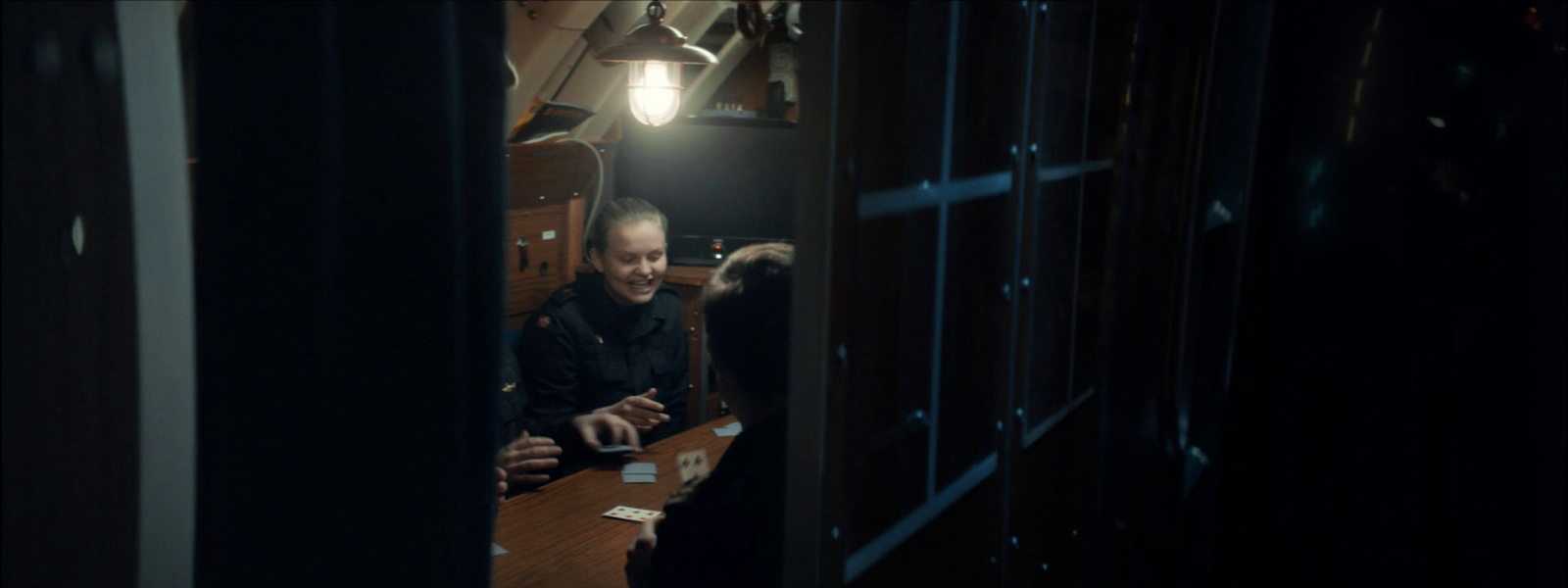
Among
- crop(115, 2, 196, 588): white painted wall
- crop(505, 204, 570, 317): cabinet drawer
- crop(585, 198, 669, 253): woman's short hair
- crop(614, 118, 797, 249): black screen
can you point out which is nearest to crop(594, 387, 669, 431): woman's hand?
crop(585, 198, 669, 253): woman's short hair

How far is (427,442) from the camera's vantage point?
95 cm

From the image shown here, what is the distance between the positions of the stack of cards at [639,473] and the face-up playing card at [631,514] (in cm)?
18

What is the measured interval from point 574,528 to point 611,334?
44.4 inches

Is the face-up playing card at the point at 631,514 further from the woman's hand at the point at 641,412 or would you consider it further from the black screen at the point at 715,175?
the black screen at the point at 715,175

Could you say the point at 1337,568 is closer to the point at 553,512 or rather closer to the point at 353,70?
the point at 553,512

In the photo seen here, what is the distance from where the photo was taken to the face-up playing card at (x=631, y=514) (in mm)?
2119

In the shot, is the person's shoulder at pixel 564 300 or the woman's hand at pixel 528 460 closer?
the woman's hand at pixel 528 460

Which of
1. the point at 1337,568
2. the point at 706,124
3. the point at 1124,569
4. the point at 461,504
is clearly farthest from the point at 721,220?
the point at 461,504

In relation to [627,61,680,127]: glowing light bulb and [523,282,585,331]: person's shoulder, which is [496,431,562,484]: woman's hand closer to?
[523,282,585,331]: person's shoulder

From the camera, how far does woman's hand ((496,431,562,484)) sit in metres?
2.38

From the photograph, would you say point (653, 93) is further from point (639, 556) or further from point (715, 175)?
point (639, 556)

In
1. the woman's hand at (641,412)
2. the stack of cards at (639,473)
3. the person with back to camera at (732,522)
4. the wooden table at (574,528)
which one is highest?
the person with back to camera at (732,522)

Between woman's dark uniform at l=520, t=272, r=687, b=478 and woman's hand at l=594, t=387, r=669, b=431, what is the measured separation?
0.18 meters

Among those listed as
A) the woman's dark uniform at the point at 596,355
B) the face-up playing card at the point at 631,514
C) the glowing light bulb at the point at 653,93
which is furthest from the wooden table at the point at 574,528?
the glowing light bulb at the point at 653,93
